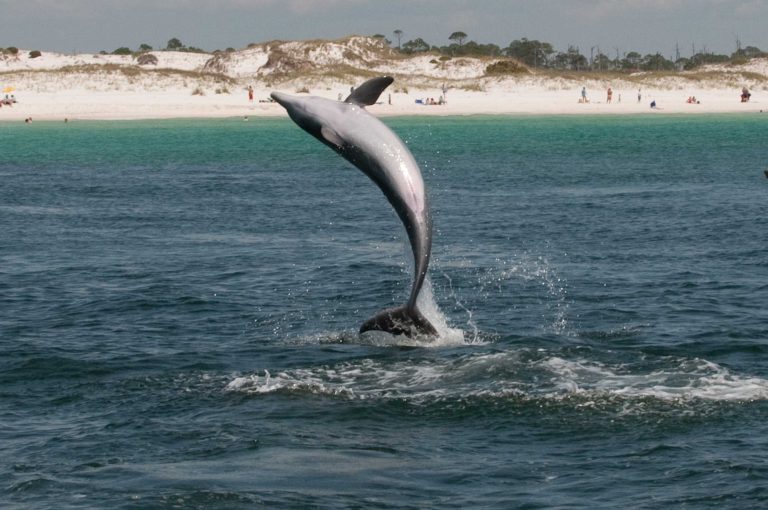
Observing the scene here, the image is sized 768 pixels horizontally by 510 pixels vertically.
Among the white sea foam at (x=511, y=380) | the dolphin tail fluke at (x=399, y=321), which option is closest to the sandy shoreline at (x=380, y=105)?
the white sea foam at (x=511, y=380)

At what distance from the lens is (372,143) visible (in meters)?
18.2

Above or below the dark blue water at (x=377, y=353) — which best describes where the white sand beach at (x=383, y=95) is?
above

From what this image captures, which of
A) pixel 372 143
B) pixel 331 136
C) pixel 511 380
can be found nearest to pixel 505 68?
pixel 511 380

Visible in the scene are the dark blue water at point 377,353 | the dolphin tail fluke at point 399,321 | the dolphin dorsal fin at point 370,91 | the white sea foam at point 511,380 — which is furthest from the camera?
the dolphin tail fluke at point 399,321

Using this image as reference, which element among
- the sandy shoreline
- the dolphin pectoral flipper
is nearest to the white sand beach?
the sandy shoreline

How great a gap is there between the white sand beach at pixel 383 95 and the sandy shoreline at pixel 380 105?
4.0 inches

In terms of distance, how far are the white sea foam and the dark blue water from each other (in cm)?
7

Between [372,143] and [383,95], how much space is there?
366ft

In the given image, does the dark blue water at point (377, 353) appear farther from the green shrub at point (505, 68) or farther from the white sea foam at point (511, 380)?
the green shrub at point (505, 68)

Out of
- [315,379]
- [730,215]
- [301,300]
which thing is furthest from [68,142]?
[315,379]

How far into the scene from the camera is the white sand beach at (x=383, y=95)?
120 metres

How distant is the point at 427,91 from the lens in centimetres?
13712

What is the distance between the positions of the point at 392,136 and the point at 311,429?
4.36 meters

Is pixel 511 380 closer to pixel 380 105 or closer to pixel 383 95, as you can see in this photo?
pixel 380 105
